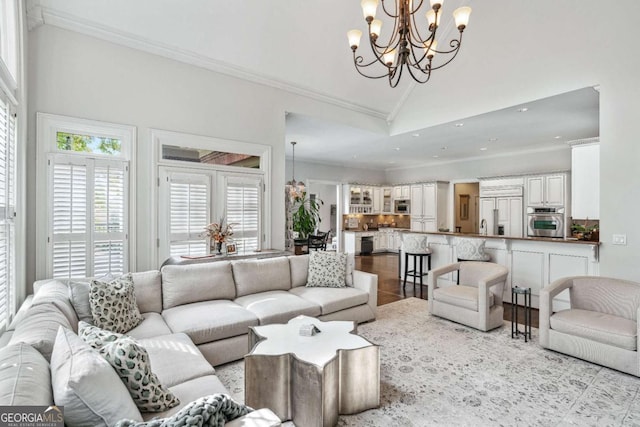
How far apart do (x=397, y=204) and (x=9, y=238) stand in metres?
10.0

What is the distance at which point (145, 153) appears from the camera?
3.97 meters

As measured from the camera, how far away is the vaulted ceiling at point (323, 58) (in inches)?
147

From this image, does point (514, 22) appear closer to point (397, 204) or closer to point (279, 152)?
point (279, 152)

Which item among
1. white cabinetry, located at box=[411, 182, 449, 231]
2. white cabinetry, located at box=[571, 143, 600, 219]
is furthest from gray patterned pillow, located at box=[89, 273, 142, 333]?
white cabinetry, located at box=[411, 182, 449, 231]

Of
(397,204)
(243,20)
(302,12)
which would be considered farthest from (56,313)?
(397,204)

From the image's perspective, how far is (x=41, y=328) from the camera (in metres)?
1.79

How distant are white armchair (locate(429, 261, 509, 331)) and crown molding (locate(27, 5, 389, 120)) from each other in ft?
11.5

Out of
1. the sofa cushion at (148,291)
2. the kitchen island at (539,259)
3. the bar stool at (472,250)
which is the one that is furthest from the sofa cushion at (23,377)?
the kitchen island at (539,259)

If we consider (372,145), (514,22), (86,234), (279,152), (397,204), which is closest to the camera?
(86,234)

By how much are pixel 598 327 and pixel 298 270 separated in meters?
3.17

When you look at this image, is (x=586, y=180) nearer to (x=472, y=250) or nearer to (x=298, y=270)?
(x=472, y=250)

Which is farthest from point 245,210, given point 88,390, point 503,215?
point 503,215

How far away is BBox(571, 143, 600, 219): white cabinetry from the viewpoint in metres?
5.04

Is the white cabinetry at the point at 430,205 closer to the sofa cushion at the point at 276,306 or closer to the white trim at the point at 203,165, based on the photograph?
the white trim at the point at 203,165
